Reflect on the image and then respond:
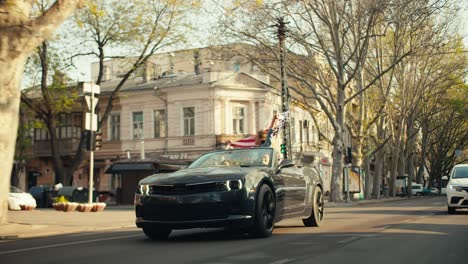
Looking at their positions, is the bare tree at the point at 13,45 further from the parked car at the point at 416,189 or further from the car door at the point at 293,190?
the parked car at the point at 416,189

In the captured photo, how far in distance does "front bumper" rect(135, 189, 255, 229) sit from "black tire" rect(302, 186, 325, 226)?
10.6 feet

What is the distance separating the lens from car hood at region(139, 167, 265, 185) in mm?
8672

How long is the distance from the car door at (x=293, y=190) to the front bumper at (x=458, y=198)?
721 cm

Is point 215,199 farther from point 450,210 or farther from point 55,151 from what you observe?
point 55,151

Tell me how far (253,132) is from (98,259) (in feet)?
115

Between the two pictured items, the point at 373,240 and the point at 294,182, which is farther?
the point at 294,182

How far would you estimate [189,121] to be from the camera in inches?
1665

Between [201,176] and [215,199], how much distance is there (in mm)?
439

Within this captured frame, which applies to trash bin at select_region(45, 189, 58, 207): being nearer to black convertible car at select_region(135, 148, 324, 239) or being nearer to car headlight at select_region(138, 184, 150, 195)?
black convertible car at select_region(135, 148, 324, 239)

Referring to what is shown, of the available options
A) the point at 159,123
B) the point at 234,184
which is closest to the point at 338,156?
the point at 159,123

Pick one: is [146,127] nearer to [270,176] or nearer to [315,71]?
[315,71]

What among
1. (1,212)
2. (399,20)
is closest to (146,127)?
(399,20)

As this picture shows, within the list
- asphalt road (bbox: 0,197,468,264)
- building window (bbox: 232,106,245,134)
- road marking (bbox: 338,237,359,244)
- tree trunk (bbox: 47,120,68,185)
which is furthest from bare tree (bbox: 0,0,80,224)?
building window (bbox: 232,106,245,134)

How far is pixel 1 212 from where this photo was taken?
11875 mm
